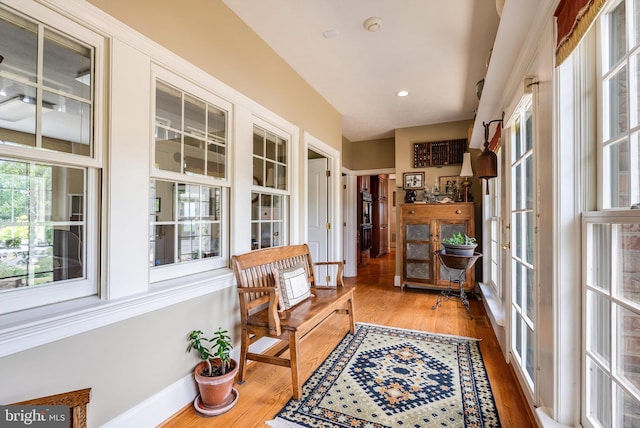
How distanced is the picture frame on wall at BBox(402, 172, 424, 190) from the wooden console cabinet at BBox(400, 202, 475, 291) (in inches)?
18.6

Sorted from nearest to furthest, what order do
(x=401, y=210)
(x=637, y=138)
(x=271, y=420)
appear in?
(x=637, y=138), (x=271, y=420), (x=401, y=210)

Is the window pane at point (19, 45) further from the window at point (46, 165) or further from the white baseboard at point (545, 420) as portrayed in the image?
the white baseboard at point (545, 420)

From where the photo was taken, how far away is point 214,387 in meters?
1.72

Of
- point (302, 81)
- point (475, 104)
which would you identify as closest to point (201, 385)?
point (302, 81)

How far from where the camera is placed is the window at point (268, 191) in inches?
104

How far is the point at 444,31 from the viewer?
95.1 inches

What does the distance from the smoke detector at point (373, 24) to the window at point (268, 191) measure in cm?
123

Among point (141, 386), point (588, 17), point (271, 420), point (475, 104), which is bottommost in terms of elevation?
point (271, 420)

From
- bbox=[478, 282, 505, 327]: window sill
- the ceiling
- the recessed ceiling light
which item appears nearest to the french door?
bbox=[478, 282, 505, 327]: window sill

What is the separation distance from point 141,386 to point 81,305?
58 centimetres

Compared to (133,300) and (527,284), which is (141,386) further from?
(527,284)

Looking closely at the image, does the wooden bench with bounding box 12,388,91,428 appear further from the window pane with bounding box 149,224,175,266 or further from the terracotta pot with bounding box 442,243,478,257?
the terracotta pot with bounding box 442,243,478,257

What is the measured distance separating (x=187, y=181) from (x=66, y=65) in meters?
0.81

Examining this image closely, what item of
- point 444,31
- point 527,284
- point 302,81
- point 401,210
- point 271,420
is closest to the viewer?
point 271,420
